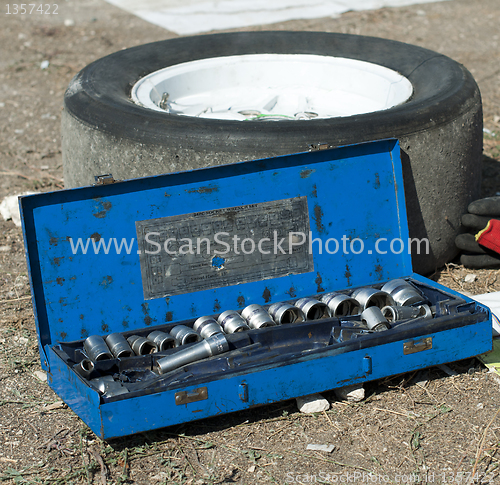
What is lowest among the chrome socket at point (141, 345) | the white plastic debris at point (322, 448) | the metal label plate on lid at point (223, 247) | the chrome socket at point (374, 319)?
the white plastic debris at point (322, 448)

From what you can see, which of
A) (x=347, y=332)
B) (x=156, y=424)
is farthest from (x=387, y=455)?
(x=156, y=424)

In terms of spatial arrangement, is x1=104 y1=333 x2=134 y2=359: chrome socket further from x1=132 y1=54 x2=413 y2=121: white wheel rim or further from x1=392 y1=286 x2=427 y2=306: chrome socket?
x1=132 y1=54 x2=413 y2=121: white wheel rim

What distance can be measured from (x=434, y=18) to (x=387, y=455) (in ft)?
25.1

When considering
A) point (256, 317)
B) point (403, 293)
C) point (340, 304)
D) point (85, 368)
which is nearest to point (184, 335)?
point (256, 317)

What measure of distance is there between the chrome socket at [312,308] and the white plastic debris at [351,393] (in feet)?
1.15

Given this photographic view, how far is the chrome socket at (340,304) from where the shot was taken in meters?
2.82

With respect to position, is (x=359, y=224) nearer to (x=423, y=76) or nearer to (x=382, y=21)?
(x=423, y=76)

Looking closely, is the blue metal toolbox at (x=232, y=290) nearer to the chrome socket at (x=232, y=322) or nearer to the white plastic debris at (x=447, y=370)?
the chrome socket at (x=232, y=322)

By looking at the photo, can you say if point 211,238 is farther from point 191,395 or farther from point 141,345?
point 191,395

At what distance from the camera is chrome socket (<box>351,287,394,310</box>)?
285cm

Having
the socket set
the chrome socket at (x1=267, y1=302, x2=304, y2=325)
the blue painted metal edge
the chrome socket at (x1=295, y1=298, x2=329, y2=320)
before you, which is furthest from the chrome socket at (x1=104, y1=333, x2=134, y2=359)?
the chrome socket at (x1=295, y1=298, x2=329, y2=320)

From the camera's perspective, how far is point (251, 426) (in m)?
2.48

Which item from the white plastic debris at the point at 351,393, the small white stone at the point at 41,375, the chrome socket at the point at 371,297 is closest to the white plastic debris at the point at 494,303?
the chrome socket at the point at 371,297

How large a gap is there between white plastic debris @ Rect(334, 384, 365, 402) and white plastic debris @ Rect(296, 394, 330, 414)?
90 millimetres
